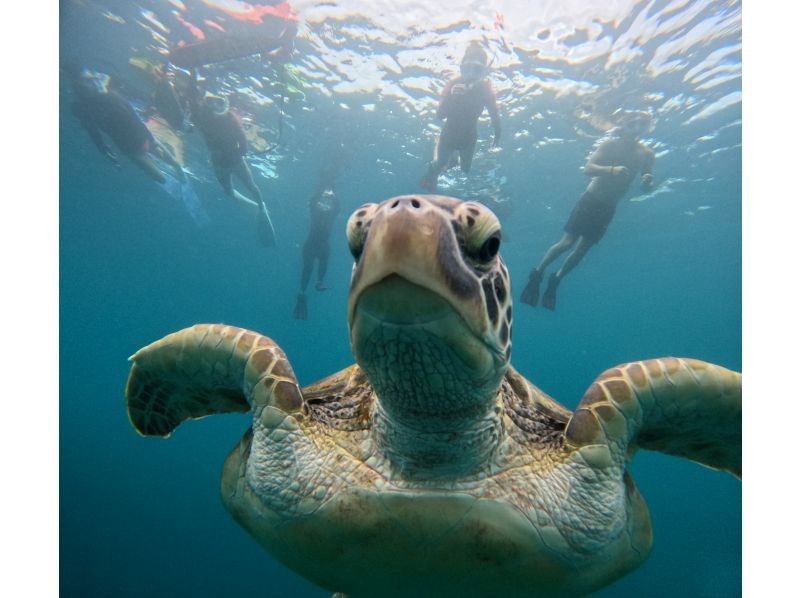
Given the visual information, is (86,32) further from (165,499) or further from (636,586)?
(636,586)

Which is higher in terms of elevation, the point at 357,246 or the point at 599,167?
the point at 599,167

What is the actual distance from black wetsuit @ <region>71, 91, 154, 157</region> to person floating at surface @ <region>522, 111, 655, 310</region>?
34.0ft

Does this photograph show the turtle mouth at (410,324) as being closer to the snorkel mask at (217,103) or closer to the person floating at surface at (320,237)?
the person floating at surface at (320,237)

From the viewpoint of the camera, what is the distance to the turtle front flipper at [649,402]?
156cm

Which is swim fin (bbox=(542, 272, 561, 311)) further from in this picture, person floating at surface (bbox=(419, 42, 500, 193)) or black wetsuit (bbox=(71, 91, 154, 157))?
black wetsuit (bbox=(71, 91, 154, 157))

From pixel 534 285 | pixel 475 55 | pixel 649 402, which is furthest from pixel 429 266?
pixel 475 55

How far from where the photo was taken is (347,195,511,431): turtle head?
0.93 meters

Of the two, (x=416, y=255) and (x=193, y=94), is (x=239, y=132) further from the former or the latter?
(x=416, y=255)

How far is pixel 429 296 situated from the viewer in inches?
37.6

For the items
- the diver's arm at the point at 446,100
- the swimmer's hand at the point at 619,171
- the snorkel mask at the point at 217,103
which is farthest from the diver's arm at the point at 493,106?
the snorkel mask at the point at 217,103

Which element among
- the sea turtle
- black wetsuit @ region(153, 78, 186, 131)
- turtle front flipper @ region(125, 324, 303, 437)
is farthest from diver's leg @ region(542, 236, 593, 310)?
black wetsuit @ region(153, 78, 186, 131)

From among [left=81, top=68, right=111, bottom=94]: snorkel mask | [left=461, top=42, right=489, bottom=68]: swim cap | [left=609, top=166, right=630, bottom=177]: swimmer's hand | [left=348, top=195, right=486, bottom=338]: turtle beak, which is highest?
[left=81, top=68, right=111, bottom=94]: snorkel mask

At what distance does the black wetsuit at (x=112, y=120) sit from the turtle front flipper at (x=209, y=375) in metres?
11.0

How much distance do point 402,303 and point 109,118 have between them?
1310cm
